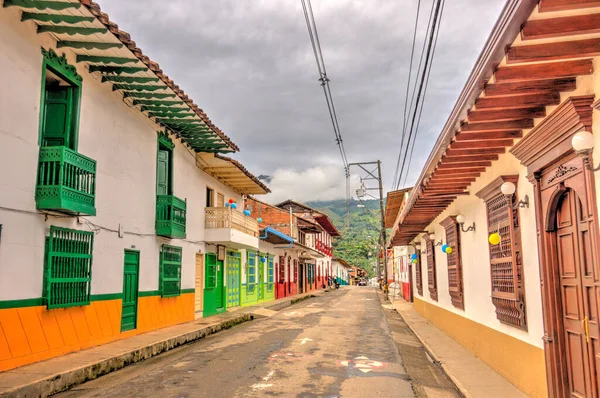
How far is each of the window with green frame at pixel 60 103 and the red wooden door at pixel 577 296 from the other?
27.2 feet

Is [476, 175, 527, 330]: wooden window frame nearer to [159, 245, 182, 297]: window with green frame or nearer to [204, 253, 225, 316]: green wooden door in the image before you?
[159, 245, 182, 297]: window with green frame

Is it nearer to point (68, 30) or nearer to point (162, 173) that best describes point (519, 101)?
point (68, 30)

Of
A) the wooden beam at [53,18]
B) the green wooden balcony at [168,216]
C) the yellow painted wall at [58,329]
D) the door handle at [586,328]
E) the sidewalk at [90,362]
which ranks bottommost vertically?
the sidewalk at [90,362]

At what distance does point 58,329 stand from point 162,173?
602cm

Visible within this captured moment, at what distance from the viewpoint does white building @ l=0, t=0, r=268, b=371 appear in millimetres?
7680

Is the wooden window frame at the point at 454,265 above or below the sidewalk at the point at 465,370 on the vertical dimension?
above

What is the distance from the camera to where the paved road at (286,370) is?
6.84 m

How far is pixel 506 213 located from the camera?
695 centimetres

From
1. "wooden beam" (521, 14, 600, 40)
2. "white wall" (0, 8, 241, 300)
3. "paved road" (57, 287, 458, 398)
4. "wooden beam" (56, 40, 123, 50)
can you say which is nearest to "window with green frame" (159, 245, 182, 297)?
"white wall" (0, 8, 241, 300)

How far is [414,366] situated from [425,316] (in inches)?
346

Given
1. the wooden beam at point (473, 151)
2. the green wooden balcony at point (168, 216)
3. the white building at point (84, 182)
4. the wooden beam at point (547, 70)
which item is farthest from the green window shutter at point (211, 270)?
the wooden beam at point (547, 70)

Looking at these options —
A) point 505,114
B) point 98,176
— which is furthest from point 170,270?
point 505,114

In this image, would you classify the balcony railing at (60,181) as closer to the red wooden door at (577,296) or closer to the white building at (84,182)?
the white building at (84,182)

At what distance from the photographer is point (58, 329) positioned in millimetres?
8703
